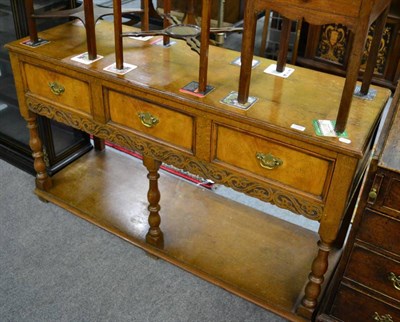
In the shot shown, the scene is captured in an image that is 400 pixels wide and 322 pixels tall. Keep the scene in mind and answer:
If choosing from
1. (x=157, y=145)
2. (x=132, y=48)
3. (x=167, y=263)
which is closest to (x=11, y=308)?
(x=167, y=263)

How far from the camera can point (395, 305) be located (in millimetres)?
1535

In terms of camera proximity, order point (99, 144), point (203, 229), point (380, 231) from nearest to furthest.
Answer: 1. point (380, 231)
2. point (203, 229)
3. point (99, 144)

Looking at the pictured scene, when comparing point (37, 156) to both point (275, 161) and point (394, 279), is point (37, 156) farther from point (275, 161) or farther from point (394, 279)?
point (394, 279)

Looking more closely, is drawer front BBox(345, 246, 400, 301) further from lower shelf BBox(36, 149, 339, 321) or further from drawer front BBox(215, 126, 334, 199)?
lower shelf BBox(36, 149, 339, 321)

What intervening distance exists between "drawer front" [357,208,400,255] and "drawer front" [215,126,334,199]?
0.16 metres

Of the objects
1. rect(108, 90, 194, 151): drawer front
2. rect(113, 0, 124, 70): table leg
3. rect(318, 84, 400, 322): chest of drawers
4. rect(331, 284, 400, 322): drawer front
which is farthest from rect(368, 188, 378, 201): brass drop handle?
rect(113, 0, 124, 70): table leg

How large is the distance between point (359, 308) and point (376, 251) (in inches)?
10.8

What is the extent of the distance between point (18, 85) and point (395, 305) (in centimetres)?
174

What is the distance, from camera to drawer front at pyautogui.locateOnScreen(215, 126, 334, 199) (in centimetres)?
145

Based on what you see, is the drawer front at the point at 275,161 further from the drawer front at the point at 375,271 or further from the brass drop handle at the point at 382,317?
the brass drop handle at the point at 382,317

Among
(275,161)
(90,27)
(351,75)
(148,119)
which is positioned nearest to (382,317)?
→ (275,161)

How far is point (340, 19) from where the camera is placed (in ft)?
4.22

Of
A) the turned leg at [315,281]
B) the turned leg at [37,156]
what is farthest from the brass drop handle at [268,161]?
the turned leg at [37,156]

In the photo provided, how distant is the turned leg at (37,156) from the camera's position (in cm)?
216
